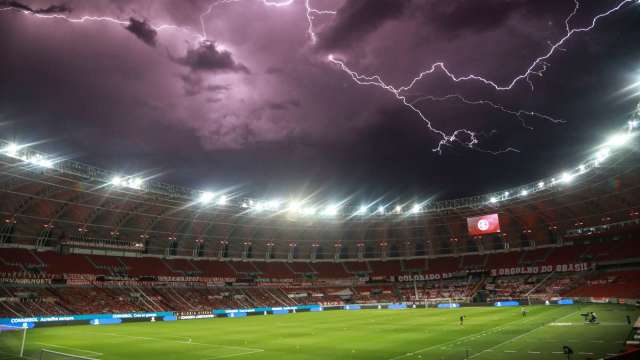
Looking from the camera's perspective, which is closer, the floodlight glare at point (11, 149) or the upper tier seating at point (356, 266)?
the floodlight glare at point (11, 149)

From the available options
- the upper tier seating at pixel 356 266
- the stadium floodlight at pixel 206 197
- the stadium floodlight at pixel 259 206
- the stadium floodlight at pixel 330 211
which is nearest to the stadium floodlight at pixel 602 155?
the stadium floodlight at pixel 330 211

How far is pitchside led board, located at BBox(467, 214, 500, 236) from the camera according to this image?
72.7 metres

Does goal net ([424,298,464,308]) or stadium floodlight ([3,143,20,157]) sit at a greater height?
stadium floodlight ([3,143,20,157])

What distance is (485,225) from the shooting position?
73.9 metres

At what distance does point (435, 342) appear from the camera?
30.9 metres

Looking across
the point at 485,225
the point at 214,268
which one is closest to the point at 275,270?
the point at 214,268

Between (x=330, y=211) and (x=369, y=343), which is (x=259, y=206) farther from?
(x=369, y=343)

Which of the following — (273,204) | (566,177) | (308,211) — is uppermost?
(273,204)

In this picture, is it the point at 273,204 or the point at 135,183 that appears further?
the point at 273,204

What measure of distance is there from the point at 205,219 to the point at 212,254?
13549 mm

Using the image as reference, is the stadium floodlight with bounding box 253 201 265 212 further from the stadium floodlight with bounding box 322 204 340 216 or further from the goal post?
the goal post

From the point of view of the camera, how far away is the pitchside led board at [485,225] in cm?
7269

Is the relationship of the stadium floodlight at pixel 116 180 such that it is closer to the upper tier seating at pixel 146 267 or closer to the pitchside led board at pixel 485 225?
the upper tier seating at pixel 146 267

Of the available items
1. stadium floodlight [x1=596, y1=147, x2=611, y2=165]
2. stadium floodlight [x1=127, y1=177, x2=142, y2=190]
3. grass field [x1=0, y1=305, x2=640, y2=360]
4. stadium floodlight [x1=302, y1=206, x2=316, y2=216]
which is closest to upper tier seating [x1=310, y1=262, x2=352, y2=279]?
stadium floodlight [x1=302, y1=206, x2=316, y2=216]
